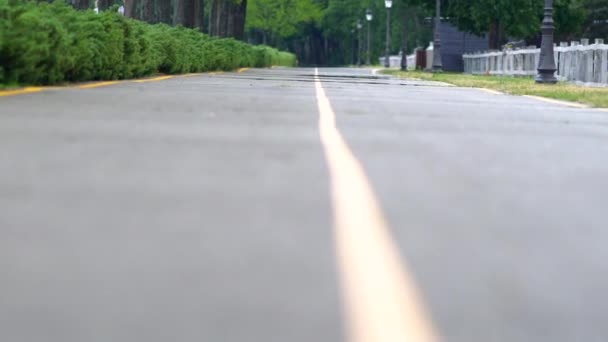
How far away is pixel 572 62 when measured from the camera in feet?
135

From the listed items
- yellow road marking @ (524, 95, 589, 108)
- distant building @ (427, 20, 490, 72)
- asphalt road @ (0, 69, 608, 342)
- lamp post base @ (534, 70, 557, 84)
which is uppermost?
asphalt road @ (0, 69, 608, 342)

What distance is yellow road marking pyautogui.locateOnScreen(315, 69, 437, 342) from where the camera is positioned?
363 centimetres

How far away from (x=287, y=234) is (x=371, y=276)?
2.73 feet

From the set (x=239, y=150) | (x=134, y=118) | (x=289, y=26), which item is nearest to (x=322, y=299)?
(x=239, y=150)

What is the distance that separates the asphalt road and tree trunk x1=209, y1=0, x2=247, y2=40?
157ft

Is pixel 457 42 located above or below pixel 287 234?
below

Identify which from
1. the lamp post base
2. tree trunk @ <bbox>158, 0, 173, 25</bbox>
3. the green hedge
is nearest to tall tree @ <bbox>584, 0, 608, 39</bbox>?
tree trunk @ <bbox>158, 0, 173, 25</bbox>

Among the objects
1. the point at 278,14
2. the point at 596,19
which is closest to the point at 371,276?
the point at 596,19

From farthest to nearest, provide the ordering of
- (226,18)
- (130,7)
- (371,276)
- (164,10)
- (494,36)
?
(494,36) → (226,18) → (164,10) → (130,7) → (371,276)

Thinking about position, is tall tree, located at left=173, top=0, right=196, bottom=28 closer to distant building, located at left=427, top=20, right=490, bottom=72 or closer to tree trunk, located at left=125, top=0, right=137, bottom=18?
tree trunk, located at left=125, top=0, right=137, bottom=18

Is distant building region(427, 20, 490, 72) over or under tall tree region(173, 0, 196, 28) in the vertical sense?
under

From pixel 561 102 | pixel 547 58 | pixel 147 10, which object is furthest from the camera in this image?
pixel 147 10

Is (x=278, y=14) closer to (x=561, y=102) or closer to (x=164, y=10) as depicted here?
(x=164, y=10)

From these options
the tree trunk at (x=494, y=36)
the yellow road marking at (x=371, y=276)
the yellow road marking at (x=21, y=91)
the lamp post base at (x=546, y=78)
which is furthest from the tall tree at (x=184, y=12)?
the yellow road marking at (x=371, y=276)
